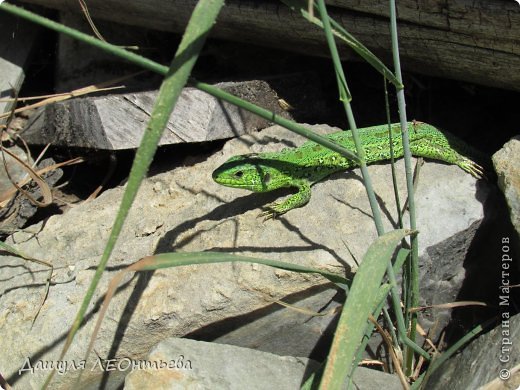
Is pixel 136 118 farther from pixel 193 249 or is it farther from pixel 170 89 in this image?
pixel 170 89

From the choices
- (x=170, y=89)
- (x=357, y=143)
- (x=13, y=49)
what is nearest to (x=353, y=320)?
(x=357, y=143)

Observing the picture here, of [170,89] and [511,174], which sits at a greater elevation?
[170,89]

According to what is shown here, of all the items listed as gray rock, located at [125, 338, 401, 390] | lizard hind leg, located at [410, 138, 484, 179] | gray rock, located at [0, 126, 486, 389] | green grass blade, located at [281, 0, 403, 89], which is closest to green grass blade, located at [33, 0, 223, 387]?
green grass blade, located at [281, 0, 403, 89]

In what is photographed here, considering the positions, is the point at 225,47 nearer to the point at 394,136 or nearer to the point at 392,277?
the point at 394,136

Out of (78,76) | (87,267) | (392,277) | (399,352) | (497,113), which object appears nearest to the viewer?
(392,277)

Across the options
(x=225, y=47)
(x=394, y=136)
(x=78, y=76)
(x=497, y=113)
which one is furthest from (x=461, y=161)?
(x=78, y=76)

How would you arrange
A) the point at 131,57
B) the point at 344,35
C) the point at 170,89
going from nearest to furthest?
the point at 170,89
the point at 131,57
the point at 344,35

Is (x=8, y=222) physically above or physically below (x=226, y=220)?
below
